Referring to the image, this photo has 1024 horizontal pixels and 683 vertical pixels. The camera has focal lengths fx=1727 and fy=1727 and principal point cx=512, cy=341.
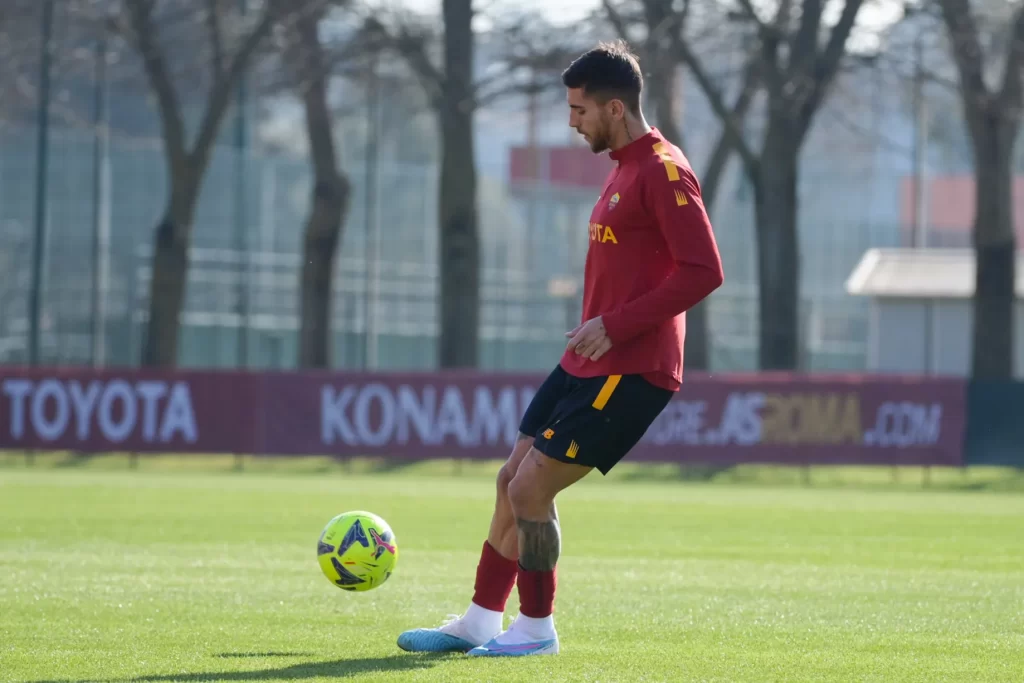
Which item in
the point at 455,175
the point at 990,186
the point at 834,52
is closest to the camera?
the point at 834,52

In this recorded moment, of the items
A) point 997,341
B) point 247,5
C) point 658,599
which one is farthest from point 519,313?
point 658,599

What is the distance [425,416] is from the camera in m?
24.4

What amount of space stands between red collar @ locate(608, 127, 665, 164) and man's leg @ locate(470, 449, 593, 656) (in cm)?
122

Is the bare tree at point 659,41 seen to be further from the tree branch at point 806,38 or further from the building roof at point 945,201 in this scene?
the building roof at point 945,201

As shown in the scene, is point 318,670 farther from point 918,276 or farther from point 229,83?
point 918,276

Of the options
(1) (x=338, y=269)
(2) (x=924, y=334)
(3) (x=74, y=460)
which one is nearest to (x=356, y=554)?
(3) (x=74, y=460)

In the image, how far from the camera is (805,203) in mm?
65812

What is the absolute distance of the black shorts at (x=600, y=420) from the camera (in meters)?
6.78

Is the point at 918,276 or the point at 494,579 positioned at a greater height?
the point at 918,276

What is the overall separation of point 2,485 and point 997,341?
16661 mm

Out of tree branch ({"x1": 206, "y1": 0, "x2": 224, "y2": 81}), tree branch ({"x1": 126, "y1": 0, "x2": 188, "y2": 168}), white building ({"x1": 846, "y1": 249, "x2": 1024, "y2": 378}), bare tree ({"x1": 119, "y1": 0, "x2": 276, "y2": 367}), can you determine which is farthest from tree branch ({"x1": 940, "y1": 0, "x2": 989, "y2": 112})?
tree branch ({"x1": 126, "y1": 0, "x2": 188, "y2": 168})

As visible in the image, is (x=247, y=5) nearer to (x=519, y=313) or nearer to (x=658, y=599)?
(x=519, y=313)

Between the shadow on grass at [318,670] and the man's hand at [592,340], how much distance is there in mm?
1390

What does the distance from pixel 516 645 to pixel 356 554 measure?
4.35 ft
